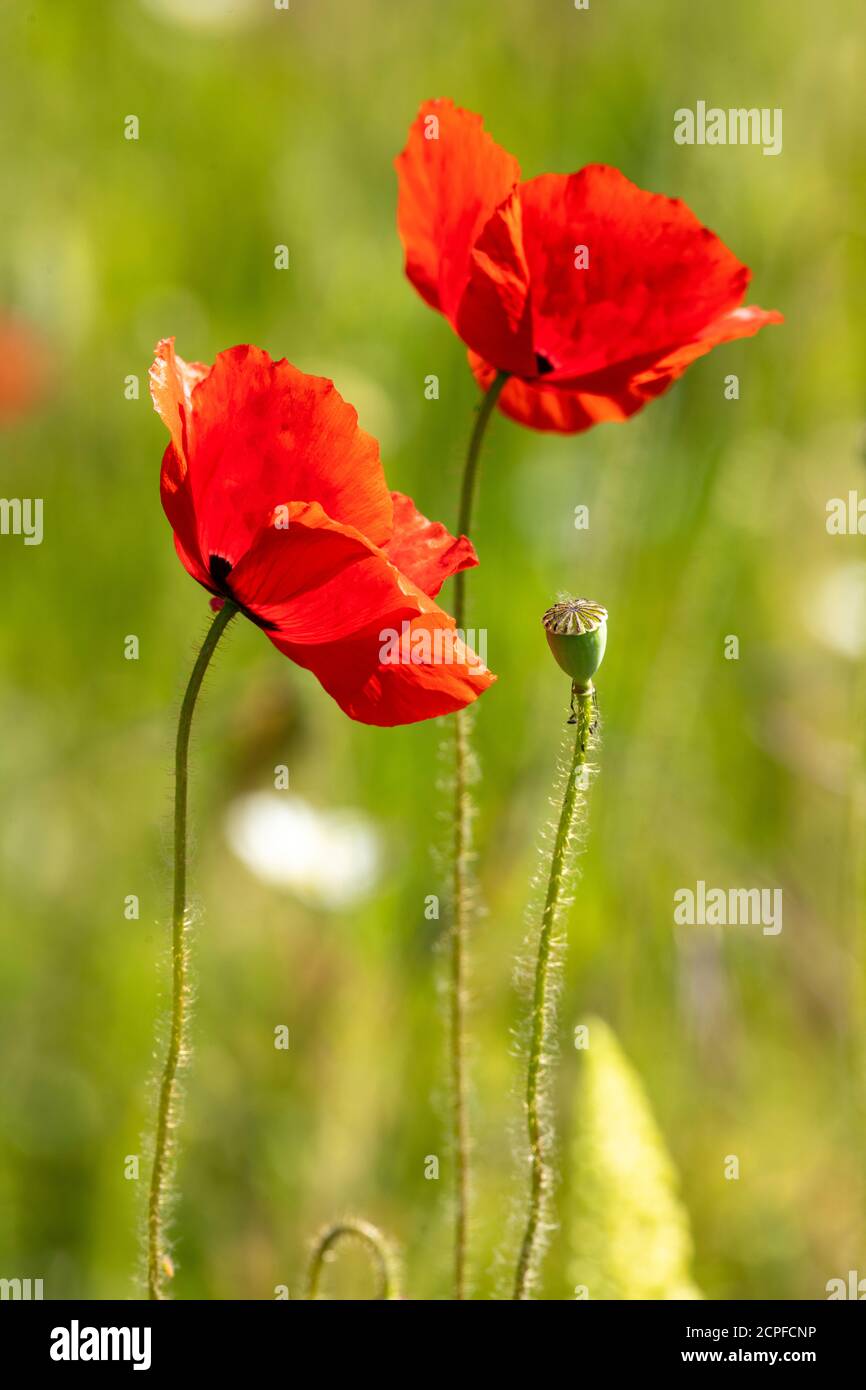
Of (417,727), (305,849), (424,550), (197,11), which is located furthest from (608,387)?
(197,11)

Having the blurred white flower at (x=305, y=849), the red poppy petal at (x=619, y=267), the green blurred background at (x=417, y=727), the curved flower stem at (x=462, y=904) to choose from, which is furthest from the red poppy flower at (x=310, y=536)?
the blurred white flower at (x=305, y=849)

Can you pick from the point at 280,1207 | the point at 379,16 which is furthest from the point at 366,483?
the point at 379,16

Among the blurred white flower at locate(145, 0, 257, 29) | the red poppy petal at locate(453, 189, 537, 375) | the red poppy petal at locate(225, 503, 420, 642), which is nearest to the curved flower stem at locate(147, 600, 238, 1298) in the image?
the red poppy petal at locate(225, 503, 420, 642)

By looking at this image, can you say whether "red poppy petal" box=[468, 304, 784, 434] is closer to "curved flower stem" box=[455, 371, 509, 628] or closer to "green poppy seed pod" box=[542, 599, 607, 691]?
"curved flower stem" box=[455, 371, 509, 628]

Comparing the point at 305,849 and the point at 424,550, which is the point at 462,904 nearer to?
the point at 424,550

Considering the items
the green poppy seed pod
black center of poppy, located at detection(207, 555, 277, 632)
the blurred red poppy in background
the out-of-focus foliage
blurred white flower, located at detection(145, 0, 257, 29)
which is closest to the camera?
the green poppy seed pod

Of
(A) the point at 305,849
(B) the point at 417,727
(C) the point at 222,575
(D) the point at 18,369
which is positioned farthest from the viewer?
(D) the point at 18,369

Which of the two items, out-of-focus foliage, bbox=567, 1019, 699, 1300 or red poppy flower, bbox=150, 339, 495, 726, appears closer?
red poppy flower, bbox=150, 339, 495, 726

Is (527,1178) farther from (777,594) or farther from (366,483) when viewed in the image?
(777,594)
